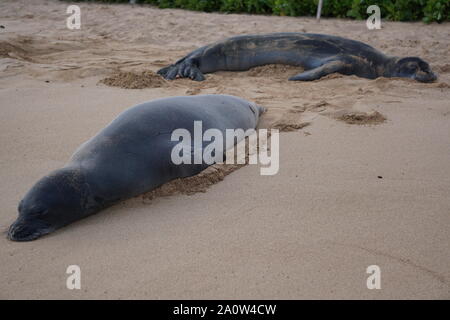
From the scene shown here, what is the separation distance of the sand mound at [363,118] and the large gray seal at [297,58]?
65.4 inches

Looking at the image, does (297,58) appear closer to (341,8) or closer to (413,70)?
(413,70)

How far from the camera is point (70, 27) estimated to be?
948cm

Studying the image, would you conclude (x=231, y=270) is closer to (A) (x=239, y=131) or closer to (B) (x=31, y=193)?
(B) (x=31, y=193)

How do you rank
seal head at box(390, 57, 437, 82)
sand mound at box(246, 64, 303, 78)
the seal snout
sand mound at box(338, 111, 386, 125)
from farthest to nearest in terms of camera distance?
sand mound at box(246, 64, 303, 78)
seal head at box(390, 57, 437, 82)
sand mound at box(338, 111, 386, 125)
the seal snout

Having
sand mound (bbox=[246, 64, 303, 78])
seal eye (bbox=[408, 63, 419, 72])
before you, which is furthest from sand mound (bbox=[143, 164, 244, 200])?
seal eye (bbox=[408, 63, 419, 72])

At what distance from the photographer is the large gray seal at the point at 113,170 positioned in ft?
8.00

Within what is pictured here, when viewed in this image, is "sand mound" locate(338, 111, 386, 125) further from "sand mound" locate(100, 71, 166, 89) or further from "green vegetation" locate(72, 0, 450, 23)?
"green vegetation" locate(72, 0, 450, 23)

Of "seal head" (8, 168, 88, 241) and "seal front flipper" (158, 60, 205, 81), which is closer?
"seal head" (8, 168, 88, 241)

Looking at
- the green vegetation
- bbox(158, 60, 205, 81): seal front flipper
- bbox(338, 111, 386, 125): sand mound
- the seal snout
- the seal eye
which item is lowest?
the seal snout

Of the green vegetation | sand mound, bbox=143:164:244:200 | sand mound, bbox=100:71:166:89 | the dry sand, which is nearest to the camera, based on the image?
the dry sand

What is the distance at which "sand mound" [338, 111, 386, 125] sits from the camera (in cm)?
402

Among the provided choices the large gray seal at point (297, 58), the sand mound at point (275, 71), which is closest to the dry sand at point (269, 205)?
the large gray seal at point (297, 58)

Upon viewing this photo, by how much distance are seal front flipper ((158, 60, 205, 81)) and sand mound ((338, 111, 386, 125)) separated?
2.21m

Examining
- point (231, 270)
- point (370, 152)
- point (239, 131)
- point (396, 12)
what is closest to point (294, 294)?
point (231, 270)
